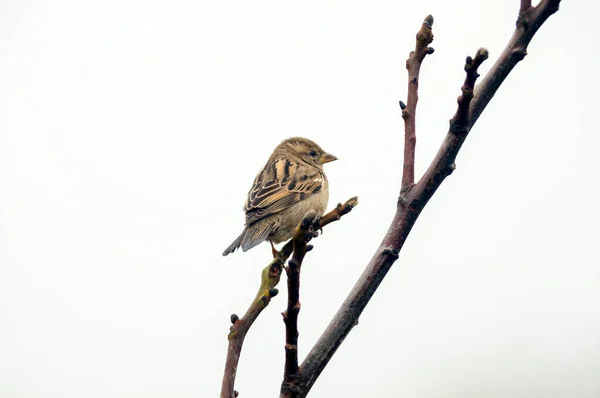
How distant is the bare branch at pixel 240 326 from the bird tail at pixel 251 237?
2753 mm

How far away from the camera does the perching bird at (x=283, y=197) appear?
6.11 m

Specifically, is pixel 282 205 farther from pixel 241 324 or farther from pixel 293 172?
pixel 241 324

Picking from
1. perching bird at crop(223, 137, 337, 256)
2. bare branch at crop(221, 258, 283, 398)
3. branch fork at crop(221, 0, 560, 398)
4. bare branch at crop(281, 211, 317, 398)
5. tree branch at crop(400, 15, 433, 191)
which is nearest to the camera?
bare branch at crop(281, 211, 317, 398)

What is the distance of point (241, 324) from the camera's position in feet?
8.38

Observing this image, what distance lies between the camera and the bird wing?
632cm

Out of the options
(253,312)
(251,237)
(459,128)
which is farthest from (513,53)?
(251,237)

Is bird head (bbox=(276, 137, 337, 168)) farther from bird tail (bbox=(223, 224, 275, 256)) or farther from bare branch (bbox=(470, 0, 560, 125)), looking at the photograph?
bare branch (bbox=(470, 0, 560, 125))

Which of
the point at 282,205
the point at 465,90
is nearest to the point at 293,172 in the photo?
the point at 282,205

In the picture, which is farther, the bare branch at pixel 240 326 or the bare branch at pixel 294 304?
the bare branch at pixel 240 326

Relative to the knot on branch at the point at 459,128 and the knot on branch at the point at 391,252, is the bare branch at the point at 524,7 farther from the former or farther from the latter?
the knot on branch at the point at 391,252

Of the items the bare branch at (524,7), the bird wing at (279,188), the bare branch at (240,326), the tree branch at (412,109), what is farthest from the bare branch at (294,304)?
the bird wing at (279,188)

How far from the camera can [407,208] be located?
2.50 m

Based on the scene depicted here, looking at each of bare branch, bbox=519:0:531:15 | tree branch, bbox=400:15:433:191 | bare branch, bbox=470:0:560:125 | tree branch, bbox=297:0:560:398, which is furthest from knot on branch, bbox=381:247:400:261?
bare branch, bbox=519:0:531:15

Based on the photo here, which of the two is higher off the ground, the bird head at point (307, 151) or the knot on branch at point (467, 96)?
the bird head at point (307, 151)
